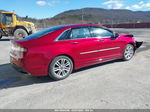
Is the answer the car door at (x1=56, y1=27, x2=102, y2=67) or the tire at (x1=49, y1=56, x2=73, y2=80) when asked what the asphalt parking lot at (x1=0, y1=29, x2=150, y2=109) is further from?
the car door at (x1=56, y1=27, x2=102, y2=67)

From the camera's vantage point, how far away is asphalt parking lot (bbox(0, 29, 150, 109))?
2.65 meters

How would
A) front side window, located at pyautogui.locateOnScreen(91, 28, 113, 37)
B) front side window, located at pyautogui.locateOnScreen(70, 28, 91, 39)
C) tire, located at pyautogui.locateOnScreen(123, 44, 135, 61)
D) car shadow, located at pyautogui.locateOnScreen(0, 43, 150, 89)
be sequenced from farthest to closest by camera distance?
tire, located at pyautogui.locateOnScreen(123, 44, 135, 61), front side window, located at pyautogui.locateOnScreen(91, 28, 113, 37), front side window, located at pyautogui.locateOnScreen(70, 28, 91, 39), car shadow, located at pyautogui.locateOnScreen(0, 43, 150, 89)

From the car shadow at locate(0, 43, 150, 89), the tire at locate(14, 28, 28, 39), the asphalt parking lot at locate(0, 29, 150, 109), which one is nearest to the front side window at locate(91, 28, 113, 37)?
the asphalt parking lot at locate(0, 29, 150, 109)

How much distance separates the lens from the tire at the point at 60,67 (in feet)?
12.1

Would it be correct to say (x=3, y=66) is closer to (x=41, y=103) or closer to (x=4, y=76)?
(x=4, y=76)

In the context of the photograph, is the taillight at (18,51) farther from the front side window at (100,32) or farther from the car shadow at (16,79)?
the front side window at (100,32)

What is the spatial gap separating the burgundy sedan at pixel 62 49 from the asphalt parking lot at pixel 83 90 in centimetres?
38

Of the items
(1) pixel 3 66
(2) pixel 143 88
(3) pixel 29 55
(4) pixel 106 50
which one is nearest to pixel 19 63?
(3) pixel 29 55

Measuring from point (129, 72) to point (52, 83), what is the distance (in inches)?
94.3

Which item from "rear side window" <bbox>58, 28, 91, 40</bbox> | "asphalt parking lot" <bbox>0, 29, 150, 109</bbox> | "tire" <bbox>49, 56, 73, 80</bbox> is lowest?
"asphalt parking lot" <bbox>0, 29, 150, 109</bbox>

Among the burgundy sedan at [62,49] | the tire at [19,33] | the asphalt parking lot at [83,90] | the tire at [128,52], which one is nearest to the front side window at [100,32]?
the burgundy sedan at [62,49]

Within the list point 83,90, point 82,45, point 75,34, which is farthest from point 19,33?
point 83,90

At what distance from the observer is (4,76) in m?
4.23

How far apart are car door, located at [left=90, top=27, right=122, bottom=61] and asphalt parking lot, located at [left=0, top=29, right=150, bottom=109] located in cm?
59
